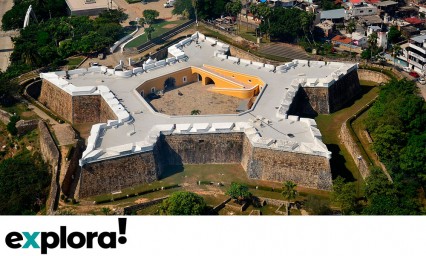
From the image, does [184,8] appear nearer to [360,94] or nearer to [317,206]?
[360,94]

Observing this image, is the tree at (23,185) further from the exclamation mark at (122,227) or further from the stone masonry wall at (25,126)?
the exclamation mark at (122,227)

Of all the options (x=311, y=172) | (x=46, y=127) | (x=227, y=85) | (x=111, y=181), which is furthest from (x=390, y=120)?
(x=46, y=127)

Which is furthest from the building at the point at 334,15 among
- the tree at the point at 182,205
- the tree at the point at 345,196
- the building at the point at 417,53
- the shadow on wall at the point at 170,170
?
the tree at the point at 182,205

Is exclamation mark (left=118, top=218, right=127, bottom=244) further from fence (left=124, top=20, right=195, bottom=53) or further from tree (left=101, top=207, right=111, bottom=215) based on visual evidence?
fence (left=124, top=20, right=195, bottom=53)

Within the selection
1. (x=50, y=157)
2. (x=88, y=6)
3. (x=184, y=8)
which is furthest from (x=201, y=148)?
(x=88, y=6)

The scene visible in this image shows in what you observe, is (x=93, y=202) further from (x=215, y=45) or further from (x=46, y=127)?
(x=215, y=45)

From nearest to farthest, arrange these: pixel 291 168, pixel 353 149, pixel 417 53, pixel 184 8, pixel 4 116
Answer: pixel 291 168
pixel 353 149
pixel 4 116
pixel 417 53
pixel 184 8
